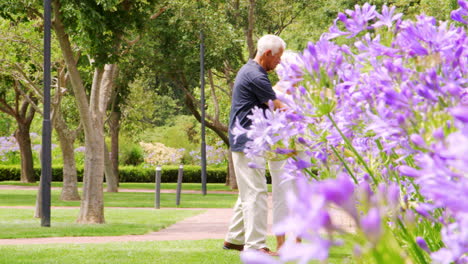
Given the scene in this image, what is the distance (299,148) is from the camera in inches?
115

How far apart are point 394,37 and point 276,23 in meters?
29.5

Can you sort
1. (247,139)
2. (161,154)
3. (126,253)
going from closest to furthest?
(247,139) < (126,253) < (161,154)

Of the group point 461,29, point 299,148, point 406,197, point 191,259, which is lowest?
point 191,259

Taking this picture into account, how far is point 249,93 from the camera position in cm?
666

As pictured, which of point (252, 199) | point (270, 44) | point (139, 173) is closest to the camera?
point (270, 44)

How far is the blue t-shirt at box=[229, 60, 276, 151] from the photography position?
21.4 ft

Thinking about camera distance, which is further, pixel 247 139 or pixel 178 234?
pixel 178 234

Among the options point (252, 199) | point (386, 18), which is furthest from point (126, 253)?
point (386, 18)

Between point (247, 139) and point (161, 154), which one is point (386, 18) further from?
point (161, 154)

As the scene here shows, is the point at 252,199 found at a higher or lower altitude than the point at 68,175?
lower

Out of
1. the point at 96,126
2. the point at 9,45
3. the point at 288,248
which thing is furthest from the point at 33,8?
the point at 288,248

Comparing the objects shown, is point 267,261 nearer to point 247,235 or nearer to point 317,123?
point 317,123

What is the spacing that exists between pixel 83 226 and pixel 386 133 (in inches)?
449

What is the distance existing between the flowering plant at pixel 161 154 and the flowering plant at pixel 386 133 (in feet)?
145
